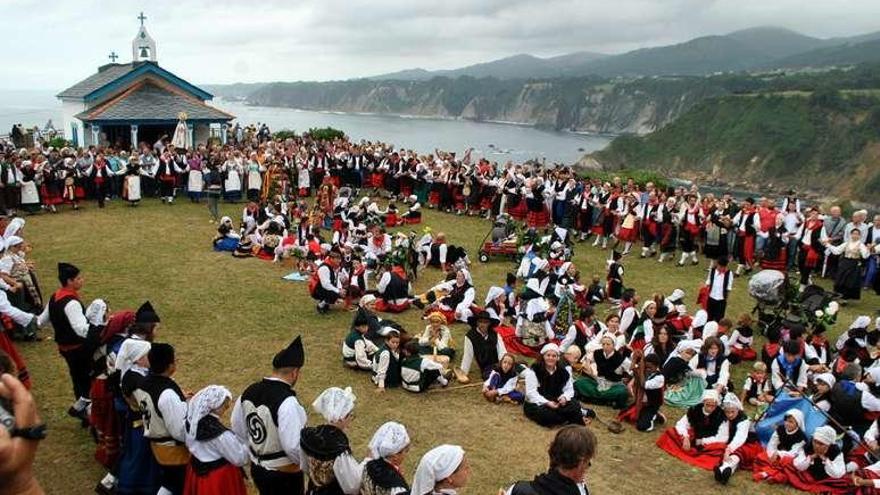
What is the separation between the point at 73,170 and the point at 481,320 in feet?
44.2

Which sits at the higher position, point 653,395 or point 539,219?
point 539,219

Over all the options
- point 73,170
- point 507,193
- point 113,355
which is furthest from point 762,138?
point 113,355

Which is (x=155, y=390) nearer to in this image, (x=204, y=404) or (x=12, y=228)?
(x=204, y=404)

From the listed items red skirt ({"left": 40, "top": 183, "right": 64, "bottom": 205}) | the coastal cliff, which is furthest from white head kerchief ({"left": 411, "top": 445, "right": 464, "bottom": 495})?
the coastal cliff

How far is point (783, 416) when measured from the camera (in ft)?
22.4

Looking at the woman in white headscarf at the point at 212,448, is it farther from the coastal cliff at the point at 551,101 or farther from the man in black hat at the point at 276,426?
the coastal cliff at the point at 551,101

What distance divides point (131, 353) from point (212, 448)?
3.46 ft

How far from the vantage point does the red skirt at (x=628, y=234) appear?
48.4 feet

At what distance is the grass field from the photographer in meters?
6.29

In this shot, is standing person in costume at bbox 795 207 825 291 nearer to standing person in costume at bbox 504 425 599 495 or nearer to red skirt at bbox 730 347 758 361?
red skirt at bbox 730 347 758 361

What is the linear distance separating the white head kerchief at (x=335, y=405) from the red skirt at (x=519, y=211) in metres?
13.0

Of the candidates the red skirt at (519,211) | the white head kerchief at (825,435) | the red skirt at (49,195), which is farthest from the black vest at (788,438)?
the red skirt at (49,195)

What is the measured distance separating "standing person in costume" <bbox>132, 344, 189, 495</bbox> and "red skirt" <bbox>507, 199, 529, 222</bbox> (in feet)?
42.6

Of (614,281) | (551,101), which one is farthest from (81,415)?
(551,101)
